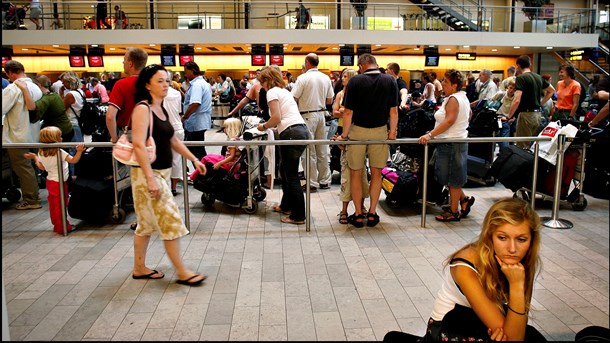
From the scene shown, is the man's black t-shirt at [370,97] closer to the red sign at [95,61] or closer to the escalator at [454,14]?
the escalator at [454,14]

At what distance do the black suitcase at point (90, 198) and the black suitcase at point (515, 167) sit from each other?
4.25 meters

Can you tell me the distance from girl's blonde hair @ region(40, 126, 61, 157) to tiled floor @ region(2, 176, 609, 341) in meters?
0.79

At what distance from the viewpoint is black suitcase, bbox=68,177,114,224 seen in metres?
5.23

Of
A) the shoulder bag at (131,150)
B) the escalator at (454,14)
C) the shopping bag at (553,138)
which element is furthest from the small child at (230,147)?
the escalator at (454,14)

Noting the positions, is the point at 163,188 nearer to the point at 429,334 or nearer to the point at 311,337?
the point at 311,337

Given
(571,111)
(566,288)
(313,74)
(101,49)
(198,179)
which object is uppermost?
(101,49)

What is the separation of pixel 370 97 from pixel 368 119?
8.6 inches

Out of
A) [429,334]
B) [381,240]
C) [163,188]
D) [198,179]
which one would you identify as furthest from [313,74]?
[429,334]

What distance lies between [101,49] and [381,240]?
16.0m

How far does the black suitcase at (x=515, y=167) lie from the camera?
575 cm

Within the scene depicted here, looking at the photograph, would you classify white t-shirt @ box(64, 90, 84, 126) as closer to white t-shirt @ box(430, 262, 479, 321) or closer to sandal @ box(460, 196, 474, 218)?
sandal @ box(460, 196, 474, 218)

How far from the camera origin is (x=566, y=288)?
146 inches

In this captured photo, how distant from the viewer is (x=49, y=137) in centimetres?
493

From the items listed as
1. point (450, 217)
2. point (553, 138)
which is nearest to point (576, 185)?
point (553, 138)
